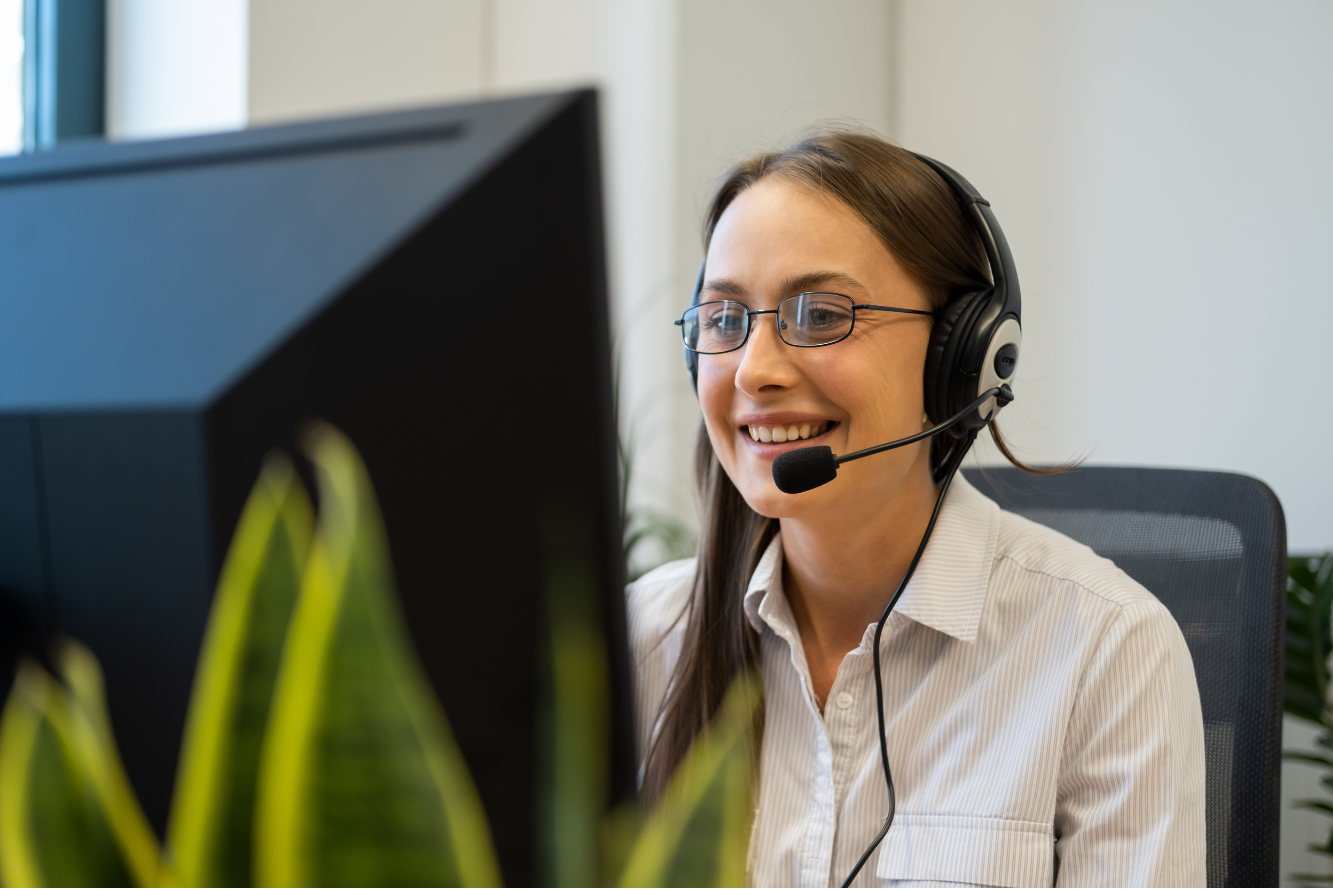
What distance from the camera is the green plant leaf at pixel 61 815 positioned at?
227 millimetres

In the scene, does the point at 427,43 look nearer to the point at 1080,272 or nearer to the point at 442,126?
the point at 1080,272

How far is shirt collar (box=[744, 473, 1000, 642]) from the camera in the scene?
37.4 inches

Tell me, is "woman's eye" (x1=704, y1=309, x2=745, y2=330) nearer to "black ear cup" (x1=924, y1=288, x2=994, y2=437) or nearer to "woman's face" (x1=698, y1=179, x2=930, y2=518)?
"woman's face" (x1=698, y1=179, x2=930, y2=518)

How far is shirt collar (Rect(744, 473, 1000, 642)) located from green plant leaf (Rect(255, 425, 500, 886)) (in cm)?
78

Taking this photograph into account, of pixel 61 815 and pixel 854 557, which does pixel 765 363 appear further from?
pixel 61 815

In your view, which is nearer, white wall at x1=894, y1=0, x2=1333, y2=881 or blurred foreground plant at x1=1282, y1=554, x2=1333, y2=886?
blurred foreground plant at x1=1282, y1=554, x2=1333, y2=886

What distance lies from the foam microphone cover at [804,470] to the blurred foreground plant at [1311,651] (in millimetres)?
1020

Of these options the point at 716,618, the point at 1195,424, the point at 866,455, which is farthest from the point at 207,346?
the point at 1195,424

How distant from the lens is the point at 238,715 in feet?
0.80

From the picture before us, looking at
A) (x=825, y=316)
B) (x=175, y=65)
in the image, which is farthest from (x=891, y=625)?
(x=175, y=65)

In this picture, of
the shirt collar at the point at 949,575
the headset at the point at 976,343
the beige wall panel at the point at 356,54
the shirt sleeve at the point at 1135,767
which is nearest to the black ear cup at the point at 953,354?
the headset at the point at 976,343

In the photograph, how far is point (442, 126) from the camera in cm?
32

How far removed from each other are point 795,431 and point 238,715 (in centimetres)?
80

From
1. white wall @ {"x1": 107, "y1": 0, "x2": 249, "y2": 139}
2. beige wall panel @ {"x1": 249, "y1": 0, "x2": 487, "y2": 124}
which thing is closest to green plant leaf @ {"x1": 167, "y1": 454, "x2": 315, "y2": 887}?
beige wall panel @ {"x1": 249, "y1": 0, "x2": 487, "y2": 124}
